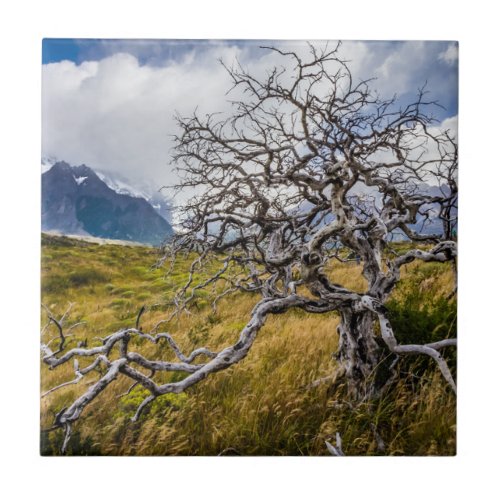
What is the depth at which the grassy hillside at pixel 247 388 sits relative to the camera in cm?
380

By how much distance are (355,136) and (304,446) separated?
8.67 ft

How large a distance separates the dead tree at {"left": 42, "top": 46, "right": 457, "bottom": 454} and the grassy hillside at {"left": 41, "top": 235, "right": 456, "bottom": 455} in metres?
0.12

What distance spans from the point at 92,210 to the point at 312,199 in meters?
1.97

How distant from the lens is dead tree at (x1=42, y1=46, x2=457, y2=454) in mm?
3861

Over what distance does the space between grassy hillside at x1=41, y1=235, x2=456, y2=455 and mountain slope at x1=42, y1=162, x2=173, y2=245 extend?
22cm

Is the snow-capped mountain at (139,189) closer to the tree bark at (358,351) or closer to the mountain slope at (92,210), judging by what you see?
the mountain slope at (92,210)

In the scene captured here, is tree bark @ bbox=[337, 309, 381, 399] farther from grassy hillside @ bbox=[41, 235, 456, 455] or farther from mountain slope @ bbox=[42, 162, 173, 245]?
mountain slope @ bbox=[42, 162, 173, 245]

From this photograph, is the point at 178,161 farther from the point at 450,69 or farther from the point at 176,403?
the point at 450,69

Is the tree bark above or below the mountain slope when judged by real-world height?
below

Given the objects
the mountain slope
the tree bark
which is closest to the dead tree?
the tree bark

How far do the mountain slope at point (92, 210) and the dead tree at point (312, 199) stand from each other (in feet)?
0.88

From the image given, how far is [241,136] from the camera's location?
3947 mm

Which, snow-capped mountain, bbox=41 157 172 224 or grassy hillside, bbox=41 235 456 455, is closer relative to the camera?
grassy hillside, bbox=41 235 456 455

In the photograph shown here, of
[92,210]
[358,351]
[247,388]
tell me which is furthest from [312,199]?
[92,210]
